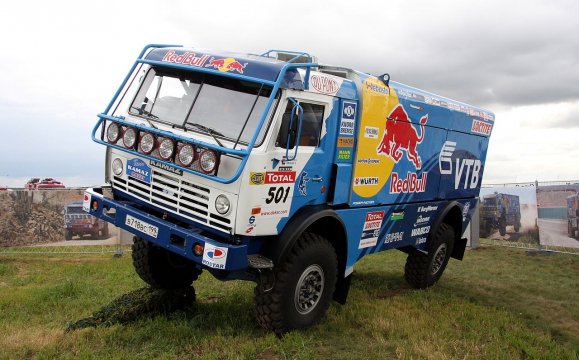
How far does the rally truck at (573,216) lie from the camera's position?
41.2ft

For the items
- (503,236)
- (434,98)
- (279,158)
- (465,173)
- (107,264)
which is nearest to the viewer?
(279,158)

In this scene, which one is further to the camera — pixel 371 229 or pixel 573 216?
pixel 573 216

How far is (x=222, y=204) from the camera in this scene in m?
5.11

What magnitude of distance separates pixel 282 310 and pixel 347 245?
53.7 inches

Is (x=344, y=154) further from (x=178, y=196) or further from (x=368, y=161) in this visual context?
(x=178, y=196)

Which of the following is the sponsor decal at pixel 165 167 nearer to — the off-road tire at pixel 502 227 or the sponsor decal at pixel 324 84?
the sponsor decal at pixel 324 84

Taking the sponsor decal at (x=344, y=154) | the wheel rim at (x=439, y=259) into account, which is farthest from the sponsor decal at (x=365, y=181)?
the wheel rim at (x=439, y=259)

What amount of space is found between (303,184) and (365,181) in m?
1.24

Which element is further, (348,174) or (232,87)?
(348,174)

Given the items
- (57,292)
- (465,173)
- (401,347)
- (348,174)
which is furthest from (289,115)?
(465,173)

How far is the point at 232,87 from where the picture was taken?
5.56 metres

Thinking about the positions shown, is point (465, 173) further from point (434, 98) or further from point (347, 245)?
point (347, 245)

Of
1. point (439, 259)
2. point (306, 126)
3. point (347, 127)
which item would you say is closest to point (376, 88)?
point (347, 127)

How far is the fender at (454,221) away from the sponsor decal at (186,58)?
5.00 meters
